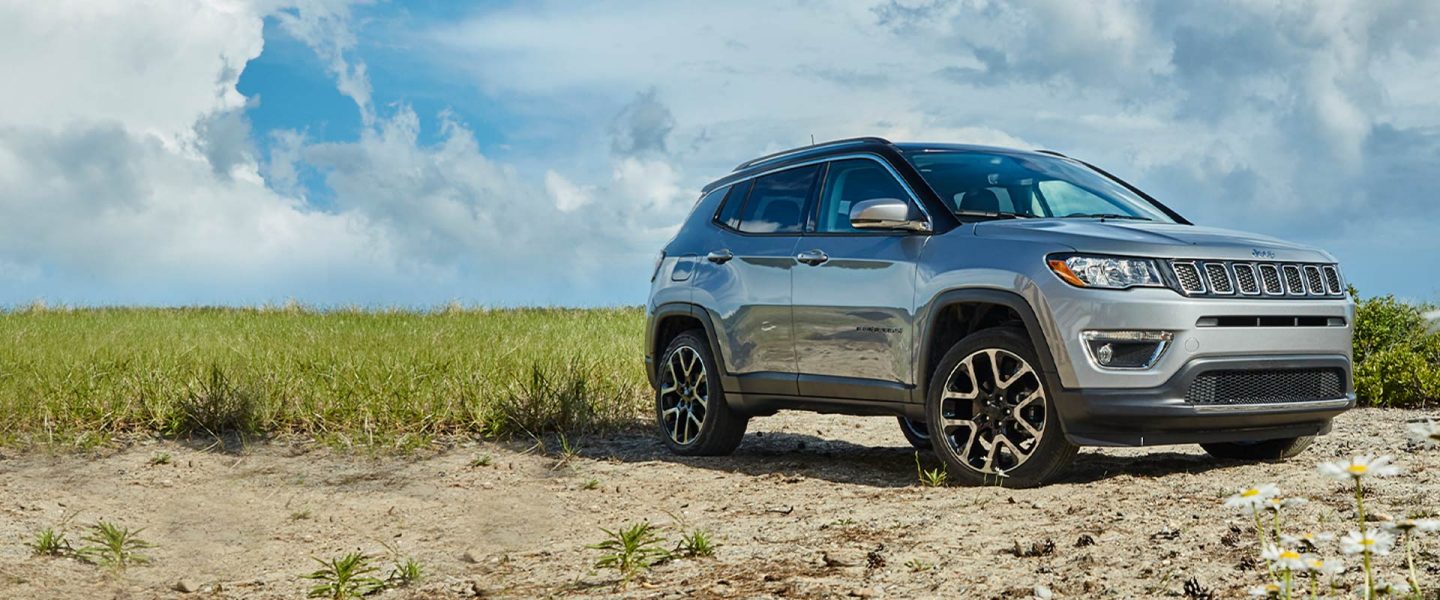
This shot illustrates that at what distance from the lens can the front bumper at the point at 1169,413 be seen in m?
6.43

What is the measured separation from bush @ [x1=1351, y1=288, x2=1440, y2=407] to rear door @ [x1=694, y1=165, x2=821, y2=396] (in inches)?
217

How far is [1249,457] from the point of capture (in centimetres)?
803

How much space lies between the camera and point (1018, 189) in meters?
7.73

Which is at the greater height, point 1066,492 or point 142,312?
point 142,312

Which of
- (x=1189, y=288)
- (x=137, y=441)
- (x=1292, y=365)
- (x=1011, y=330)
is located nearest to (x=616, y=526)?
(x=1011, y=330)

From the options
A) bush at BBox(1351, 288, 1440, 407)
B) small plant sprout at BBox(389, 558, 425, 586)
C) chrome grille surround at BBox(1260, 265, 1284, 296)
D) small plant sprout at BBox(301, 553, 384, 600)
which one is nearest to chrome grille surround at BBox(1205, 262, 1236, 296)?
chrome grille surround at BBox(1260, 265, 1284, 296)

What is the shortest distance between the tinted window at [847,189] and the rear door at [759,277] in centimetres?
16

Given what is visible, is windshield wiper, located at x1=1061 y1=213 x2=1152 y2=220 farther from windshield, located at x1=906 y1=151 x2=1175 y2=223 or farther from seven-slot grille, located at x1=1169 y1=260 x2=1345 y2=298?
seven-slot grille, located at x1=1169 y1=260 x2=1345 y2=298

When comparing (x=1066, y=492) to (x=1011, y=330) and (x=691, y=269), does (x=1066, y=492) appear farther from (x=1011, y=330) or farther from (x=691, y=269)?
(x=691, y=269)

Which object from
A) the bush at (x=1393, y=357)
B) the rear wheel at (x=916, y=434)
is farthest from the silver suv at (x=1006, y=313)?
the bush at (x=1393, y=357)

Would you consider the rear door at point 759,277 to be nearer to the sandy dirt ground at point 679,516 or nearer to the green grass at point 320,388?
the sandy dirt ground at point 679,516

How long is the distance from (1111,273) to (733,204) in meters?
3.25

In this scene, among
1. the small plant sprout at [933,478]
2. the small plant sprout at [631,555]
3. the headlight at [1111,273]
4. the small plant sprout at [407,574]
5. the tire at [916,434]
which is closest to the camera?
the small plant sprout at [631,555]

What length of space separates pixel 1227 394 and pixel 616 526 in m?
3.16
